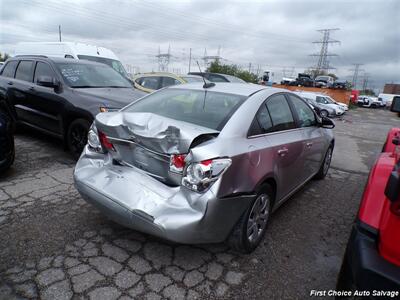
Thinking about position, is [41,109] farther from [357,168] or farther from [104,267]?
[357,168]

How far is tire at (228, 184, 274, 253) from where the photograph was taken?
8.10 feet

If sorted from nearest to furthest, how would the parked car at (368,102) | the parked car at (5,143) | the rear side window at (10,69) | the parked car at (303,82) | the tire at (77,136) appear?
the parked car at (5,143)
the tire at (77,136)
the rear side window at (10,69)
the parked car at (303,82)
the parked car at (368,102)

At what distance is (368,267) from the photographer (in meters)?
1.53

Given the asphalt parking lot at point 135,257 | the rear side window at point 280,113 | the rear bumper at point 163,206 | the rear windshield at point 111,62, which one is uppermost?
the rear windshield at point 111,62

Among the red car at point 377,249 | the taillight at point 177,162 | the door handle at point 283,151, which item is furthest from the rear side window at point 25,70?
the red car at point 377,249

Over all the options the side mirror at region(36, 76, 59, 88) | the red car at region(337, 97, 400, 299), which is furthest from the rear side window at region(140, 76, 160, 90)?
the red car at region(337, 97, 400, 299)

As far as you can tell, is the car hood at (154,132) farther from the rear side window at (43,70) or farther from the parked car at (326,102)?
the parked car at (326,102)

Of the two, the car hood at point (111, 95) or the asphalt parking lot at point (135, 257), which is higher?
the car hood at point (111, 95)

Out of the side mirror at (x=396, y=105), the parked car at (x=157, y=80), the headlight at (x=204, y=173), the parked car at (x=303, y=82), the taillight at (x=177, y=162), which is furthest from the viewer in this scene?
the parked car at (x=303, y=82)

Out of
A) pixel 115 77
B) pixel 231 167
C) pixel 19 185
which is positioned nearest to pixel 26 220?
pixel 19 185

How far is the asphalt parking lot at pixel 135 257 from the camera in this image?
7.17 ft

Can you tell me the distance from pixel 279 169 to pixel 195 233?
1200 mm

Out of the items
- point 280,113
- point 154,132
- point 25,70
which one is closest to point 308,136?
point 280,113

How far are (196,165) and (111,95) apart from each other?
3.37m
